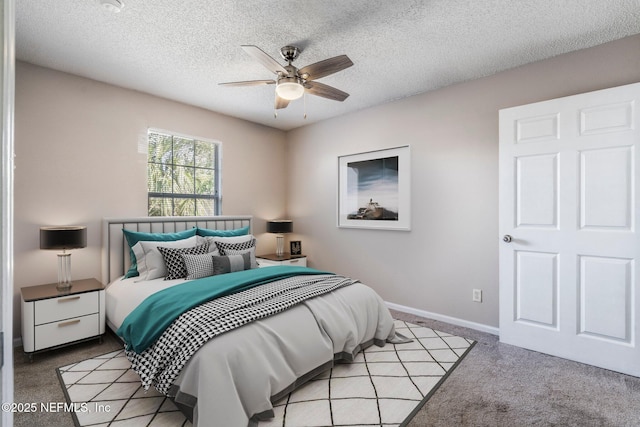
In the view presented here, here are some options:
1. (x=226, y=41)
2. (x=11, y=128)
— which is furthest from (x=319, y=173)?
(x=11, y=128)

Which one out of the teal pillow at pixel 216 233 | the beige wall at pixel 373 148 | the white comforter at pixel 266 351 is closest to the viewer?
the white comforter at pixel 266 351

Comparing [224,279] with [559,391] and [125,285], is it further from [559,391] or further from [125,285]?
[559,391]

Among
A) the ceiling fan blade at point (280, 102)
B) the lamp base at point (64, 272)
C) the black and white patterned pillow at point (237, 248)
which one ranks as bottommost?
the lamp base at point (64, 272)

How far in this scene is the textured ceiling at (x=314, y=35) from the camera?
217 centimetres

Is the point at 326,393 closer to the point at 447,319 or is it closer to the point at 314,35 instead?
the point at 447,319

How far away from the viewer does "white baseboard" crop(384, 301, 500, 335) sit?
3260 millimetres

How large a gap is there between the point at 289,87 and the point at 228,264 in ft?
5.84

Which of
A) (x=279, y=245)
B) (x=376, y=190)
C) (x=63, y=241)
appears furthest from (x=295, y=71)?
(x=279, y=245)

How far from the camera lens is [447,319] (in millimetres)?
3555

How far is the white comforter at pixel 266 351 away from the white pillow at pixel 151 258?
0.20 meters

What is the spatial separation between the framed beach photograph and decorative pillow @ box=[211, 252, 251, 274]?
5.57ft

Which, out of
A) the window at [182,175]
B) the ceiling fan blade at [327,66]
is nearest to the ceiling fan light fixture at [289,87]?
the ceiling fan blade at [327,66]

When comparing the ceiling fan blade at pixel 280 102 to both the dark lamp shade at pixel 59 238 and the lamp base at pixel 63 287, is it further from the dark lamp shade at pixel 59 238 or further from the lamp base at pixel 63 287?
the lamp base at pixel 63 287

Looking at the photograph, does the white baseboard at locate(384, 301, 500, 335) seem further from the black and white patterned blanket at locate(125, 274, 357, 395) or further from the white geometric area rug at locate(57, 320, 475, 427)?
the black and white patterned blanket at locate(125, 274, 357, 395)
